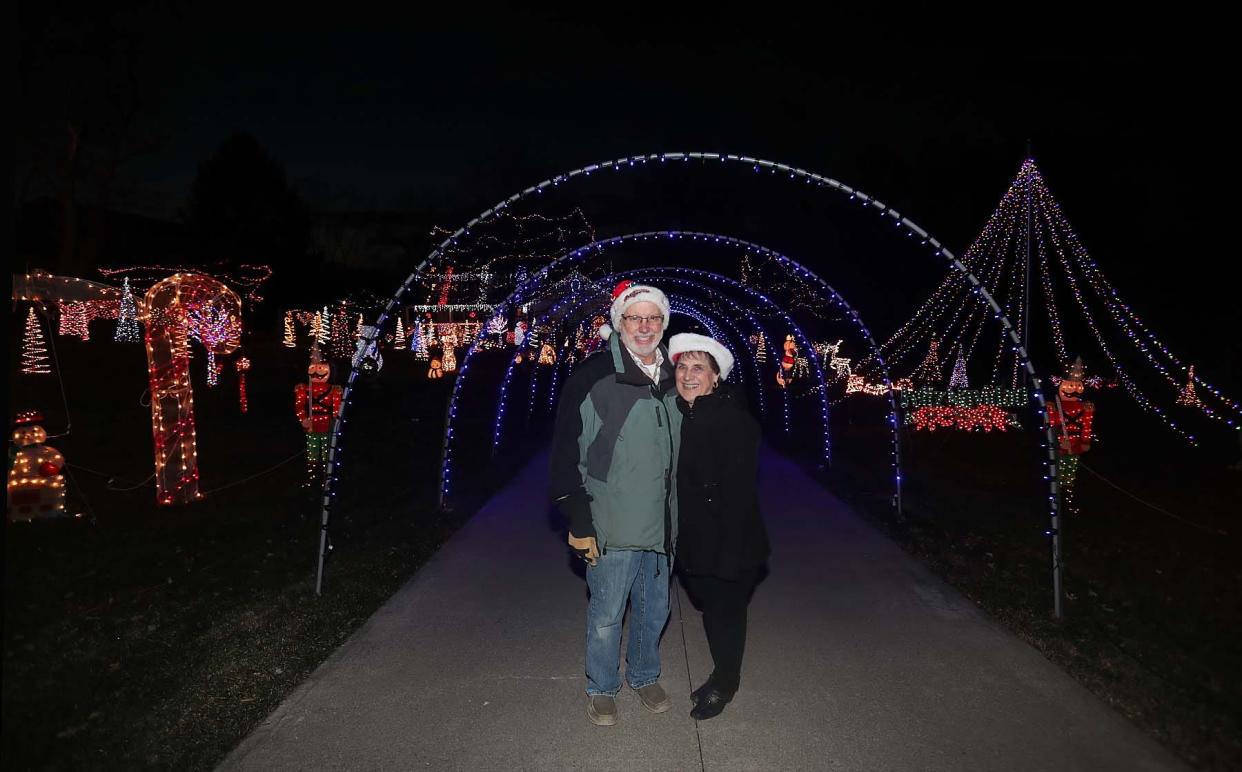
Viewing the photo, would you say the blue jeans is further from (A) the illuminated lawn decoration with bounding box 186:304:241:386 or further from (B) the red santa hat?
(A) the illuminated lawn decoration with bounding box 186:304:241:386

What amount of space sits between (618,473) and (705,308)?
18954 millimetres

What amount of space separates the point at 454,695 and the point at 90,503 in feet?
23.8

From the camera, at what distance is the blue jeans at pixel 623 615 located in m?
3.91

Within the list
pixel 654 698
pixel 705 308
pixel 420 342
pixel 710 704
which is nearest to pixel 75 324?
pixel 420 342

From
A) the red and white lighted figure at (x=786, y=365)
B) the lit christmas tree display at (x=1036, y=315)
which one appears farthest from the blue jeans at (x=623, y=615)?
the red and white lighted figure at (x=786, y=365)

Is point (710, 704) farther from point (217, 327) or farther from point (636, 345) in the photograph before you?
point (217, 327)

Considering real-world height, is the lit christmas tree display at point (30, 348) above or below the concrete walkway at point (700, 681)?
above

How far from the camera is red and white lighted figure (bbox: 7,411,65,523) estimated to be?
26.7ft

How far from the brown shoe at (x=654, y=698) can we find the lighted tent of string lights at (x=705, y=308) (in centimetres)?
300

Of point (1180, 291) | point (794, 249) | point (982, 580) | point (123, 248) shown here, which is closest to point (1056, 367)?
point (1180, 291)

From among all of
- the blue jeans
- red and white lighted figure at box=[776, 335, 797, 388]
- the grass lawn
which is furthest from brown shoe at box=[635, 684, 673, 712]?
red and white lighted figure at box=[776, 335, 797, 388]

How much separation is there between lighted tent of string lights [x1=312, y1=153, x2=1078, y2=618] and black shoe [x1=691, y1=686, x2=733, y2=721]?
2.99m

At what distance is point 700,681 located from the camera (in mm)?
4516

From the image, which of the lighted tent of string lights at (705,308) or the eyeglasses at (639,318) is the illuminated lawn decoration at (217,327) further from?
the eyeglasses at (639,318)
